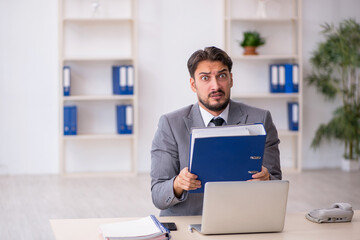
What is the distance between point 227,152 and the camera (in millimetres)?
1926

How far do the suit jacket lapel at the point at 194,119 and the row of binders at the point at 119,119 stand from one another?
3.64 metres

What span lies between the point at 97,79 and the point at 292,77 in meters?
2.12

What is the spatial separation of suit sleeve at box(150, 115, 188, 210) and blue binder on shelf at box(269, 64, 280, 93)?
3.97 m

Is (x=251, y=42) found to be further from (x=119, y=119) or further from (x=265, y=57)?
(x=119, y=119)

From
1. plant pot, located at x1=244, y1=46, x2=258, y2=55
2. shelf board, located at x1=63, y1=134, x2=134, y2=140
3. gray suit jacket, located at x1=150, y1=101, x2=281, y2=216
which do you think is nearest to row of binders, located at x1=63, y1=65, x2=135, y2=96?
shelf board, located at x1=63, y1=134, x2=134, y2=140

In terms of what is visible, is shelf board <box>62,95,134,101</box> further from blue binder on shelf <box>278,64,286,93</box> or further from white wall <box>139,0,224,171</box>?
blue binder on shelf <box>278,64,286,93</box>

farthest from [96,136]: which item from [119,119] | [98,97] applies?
[98,97]

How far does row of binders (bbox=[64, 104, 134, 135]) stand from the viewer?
6062 mm

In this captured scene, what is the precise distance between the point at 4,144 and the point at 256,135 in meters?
4.88

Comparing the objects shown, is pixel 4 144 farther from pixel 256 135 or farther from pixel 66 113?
pixel 256 135

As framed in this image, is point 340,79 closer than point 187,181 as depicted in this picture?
No

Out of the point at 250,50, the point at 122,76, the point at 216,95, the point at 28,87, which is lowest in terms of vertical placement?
the point at 216,95

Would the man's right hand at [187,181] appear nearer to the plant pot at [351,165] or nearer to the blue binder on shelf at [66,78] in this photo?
the blue binder on shelf at [66,78]

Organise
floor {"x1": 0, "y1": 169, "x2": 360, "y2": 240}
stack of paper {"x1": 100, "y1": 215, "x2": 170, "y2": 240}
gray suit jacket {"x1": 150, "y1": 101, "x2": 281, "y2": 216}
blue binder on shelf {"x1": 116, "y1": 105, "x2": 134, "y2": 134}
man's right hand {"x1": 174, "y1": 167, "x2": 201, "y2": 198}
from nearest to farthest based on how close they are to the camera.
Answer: stack of paper {"x1": 100, "y1": 215, "x2": 170, "y2": 240} < man's right hand {"x1": 174, "y1": 167, "x2": 201, "y2": 198} < gray suit jacket {"x1": 150, "y1": 101, "x2": 281, "y2": 216} < floor {"x1": 0, "y1": 169, "x2": 360, "y2": 240} < blue binder on shelf {"x1": 116, "y1": 105, "x2": 134, "y2": 134}
